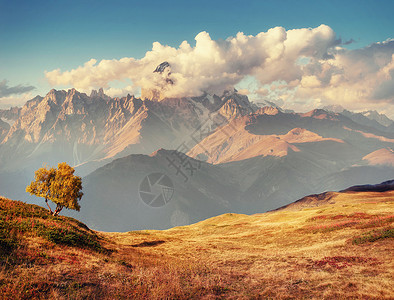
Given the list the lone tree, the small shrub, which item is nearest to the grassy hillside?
the small shrub

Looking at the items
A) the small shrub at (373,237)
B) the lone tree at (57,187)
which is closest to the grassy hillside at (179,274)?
the small shrub at (373,237)

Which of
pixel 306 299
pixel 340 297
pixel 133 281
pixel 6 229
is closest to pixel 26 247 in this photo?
pixel 6 229

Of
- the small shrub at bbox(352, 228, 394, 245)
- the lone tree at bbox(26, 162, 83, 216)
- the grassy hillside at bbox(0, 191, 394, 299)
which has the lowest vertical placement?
the small shrub at bbox(352, 228, 394, 245)

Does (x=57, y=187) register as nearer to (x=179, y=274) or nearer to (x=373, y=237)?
(x=179, y=274)

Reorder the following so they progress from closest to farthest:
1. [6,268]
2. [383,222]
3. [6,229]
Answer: [6,268]
[6,229]
[383,222]

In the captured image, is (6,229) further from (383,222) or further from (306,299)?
(383,222)

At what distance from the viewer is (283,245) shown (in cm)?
3634

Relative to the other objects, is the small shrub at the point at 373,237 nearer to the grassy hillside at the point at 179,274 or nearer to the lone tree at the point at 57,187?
the grassy hillside at the point at 179,274

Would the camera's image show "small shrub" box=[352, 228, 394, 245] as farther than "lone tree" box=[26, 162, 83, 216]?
No

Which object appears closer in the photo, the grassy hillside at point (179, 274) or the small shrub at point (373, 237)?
the grassy hillside at point (179, 274)

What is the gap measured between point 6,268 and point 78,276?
154 inches

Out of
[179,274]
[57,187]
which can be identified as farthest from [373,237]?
[57,187]

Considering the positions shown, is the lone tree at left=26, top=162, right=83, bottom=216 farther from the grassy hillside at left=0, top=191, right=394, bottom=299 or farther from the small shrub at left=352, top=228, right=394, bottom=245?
the small shrub at left=352, top=228, right=394, bottom=245

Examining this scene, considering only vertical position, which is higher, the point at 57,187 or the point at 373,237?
the point at 57,187
